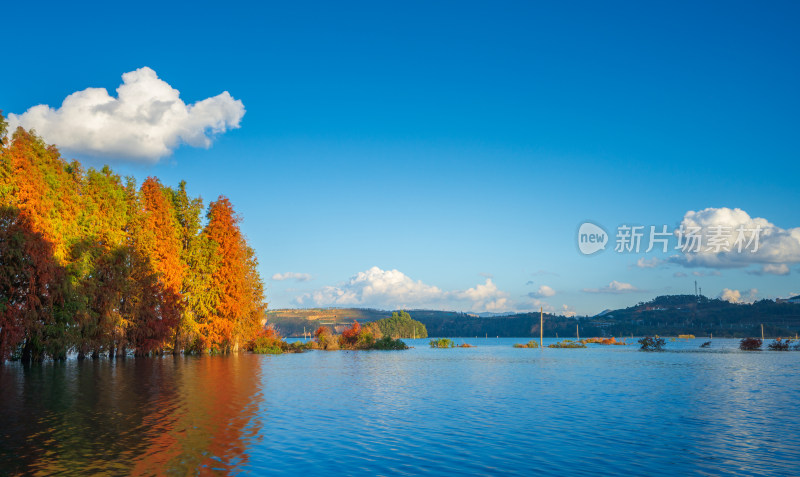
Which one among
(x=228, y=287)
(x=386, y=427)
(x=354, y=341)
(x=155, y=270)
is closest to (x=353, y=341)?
(x=354, y=341)

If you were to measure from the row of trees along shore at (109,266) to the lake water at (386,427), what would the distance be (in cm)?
748

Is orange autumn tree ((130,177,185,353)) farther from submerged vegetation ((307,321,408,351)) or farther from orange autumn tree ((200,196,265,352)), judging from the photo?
submerged vegetation ((307,321,408,351))

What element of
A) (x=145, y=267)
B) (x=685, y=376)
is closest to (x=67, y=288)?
(x=145, y=267)

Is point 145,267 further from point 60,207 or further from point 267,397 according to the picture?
point 267,397

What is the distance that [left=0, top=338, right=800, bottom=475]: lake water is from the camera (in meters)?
14.0

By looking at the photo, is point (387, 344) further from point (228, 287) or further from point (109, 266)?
point (109, 266)

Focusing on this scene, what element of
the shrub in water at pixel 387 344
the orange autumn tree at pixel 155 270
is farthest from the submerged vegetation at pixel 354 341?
the orange autumn tree at pixel 155 270

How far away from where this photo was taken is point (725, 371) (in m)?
48.1

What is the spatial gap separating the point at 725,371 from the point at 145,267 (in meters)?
56.8

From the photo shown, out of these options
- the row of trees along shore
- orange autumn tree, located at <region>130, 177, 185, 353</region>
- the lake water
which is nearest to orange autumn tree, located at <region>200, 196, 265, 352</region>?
the row of trees along shore

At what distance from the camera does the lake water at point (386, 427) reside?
14.0m

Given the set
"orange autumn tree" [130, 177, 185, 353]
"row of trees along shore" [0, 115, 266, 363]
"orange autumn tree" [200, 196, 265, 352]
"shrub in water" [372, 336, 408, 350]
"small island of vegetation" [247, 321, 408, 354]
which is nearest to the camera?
"row of trees along shore" [0, 115, 266, 363]

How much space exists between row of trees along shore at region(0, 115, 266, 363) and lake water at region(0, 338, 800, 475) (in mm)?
7482

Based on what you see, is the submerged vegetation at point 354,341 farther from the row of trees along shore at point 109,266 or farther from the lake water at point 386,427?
the lake water at point 386,427
